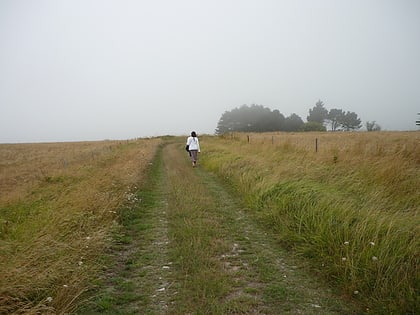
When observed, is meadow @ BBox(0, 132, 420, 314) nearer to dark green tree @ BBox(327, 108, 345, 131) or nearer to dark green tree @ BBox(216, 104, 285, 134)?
dark green tree @ BBox(216, 104, 285, 134)

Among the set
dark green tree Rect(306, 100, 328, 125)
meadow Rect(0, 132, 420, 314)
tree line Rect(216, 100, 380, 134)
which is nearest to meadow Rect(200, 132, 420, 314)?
meadow Rect(0, 132, 420, 314)

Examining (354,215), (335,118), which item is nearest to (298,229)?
(354,215)

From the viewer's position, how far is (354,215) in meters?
5.32

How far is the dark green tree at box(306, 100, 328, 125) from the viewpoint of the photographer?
108688 mm

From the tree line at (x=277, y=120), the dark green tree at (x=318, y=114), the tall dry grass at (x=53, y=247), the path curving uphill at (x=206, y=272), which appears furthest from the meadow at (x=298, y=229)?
the dark green tree at (x=318, y=114)

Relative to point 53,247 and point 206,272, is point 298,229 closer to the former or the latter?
point 206,272

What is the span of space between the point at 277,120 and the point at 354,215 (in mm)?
95287

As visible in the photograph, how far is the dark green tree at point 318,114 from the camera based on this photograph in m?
109

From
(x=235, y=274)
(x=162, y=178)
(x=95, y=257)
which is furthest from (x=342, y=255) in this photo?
(x=162, y=178)

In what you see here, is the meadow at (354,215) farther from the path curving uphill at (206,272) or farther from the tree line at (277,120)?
the tree line at (277,120)

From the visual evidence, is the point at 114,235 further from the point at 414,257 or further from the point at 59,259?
the point at 414,257

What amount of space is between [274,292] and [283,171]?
6069 millimetres

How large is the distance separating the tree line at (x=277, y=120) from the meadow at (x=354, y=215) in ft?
281

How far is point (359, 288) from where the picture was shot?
148 inches
